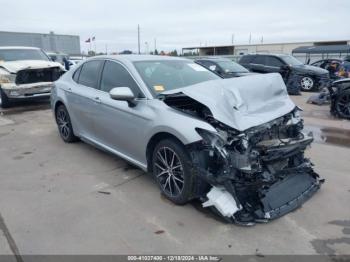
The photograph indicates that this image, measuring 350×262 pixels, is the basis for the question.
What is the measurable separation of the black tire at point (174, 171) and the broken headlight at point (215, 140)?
0.96 ft

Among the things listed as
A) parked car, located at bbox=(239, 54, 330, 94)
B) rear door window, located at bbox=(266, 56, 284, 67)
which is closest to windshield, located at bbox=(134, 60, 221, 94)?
parked car, located at bbox=(239, 54, 330, 94)

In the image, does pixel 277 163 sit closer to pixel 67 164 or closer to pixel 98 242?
pixel 98 242

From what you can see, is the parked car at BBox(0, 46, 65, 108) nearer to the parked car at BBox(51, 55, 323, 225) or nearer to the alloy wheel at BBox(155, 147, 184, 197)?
the parked car at BBox(51, 55, 323, 225)

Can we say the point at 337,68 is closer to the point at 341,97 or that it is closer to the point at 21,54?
the point at 341,97

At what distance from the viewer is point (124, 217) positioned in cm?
344

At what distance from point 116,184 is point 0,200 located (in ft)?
4.57

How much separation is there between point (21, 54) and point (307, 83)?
38.5 feet

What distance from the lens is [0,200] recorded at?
12.6 feet

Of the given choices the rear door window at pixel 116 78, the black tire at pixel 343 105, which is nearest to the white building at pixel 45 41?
the rear door window at pixel 116 78

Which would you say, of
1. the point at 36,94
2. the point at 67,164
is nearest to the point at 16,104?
the point at 36,94

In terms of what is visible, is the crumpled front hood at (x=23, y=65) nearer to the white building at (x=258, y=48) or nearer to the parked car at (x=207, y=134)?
the parked car at (x=207, y=134)

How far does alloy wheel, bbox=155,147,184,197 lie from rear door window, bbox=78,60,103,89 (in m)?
1.82

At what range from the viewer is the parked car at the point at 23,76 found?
30.1 feet

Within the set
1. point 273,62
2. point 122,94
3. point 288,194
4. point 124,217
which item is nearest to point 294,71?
point 273,62
